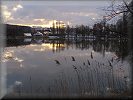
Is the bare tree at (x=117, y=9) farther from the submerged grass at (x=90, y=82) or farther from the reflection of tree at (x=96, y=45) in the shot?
the submerged grass at (x=90, y=82)

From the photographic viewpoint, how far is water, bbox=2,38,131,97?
6277 millimetres

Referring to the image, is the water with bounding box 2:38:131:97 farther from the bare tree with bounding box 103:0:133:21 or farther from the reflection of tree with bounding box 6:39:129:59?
the bare tree with bounding box 103:0:133:21

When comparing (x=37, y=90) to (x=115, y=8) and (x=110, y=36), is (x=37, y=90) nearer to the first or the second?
(x=110, y=36)

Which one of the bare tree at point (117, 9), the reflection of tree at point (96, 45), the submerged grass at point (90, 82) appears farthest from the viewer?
the reflection of tree at point (96, 45)

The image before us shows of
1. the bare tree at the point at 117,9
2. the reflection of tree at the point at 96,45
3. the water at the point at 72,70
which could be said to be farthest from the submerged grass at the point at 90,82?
the bare tree at the point at 117,9

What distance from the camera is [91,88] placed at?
636 cm

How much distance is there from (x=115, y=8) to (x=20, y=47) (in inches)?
123

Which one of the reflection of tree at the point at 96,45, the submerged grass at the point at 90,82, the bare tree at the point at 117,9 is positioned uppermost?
the bare tree at the point at 117,9

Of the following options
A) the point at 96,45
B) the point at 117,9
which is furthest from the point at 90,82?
the point at 117,9

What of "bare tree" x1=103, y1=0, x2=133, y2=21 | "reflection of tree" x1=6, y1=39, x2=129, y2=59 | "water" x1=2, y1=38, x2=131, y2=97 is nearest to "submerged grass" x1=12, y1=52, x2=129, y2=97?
"water" x1=2, y1=38, x2=131, y2=97

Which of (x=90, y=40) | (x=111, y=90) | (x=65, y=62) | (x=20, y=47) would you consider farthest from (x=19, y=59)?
(x=111, y=90)

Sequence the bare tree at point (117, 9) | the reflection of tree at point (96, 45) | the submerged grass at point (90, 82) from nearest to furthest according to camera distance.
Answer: the bare tree at point (117, 9)
the submerged grass at point (90, 82)
the reflection of tree at point (96, 45)

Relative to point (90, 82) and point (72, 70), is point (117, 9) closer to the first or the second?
point (90, 82)

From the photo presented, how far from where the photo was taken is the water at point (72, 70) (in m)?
6.28
